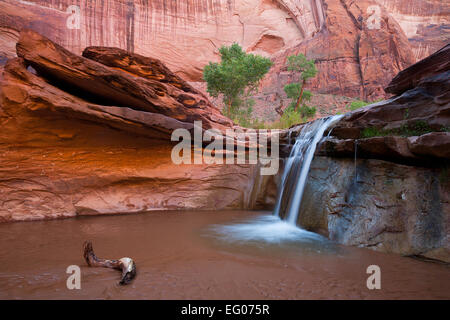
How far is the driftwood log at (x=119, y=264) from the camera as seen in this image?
2.40 meters

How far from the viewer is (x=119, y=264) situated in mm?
2660

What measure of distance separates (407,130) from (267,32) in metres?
25.9

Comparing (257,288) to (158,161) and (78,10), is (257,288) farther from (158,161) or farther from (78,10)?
(78,10)

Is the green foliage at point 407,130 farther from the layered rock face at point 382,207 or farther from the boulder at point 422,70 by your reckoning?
the boulder at point 422,70

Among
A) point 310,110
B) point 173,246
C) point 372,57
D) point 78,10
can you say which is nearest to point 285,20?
point 372,57

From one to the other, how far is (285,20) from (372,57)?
10.5 meters

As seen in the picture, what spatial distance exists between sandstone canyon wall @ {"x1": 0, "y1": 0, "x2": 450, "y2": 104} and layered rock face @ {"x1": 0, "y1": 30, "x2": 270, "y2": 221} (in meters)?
13.5

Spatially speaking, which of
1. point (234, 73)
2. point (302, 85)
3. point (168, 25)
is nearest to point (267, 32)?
point (168, 25)

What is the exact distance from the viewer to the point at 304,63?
1659 centimetres

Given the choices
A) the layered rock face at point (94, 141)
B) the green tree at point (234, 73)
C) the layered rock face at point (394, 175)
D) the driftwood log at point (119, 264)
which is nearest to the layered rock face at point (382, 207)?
the layered rock face at point (394, 175)

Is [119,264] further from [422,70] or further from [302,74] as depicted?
[302,74]

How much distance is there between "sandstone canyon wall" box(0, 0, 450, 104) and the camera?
57.8ft

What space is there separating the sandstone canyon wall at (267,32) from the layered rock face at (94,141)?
13.5 meters

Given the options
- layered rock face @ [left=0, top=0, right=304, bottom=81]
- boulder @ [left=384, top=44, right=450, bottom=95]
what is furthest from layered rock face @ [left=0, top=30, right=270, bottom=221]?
layered rock face @ [left=0, top=0, right=304, bottom=81]
